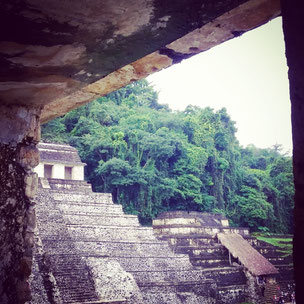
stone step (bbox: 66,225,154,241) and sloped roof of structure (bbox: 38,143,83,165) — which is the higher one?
sloped roof of structure (bbox: 38,143,83,165)

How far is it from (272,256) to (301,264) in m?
23.9

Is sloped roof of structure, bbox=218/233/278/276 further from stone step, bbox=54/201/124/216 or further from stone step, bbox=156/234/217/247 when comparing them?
stone step, bbox=54/201/124/216

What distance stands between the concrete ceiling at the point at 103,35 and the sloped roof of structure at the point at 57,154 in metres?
17.9

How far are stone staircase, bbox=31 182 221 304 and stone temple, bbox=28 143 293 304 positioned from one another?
0.04 m

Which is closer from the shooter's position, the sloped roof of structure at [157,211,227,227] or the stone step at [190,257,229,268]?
the stone step at [190,257,229,268]

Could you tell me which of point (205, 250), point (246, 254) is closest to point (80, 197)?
point (205, 250)

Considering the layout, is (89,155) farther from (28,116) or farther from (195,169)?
(28,116)

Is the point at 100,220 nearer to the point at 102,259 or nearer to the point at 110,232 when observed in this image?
the point at 110,232

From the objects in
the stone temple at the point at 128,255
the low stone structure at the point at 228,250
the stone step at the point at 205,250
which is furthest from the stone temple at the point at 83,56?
the stone step at the point at 205,250

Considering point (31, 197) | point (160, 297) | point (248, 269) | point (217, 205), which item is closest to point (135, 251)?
point (160, 297)

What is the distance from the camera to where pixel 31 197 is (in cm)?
274

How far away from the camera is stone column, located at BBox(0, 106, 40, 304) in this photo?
251 centimetres

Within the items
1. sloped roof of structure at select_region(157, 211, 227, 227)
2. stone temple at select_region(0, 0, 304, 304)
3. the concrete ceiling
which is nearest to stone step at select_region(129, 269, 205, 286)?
sloped roof of structure at select_region(157, 211, 227, 227)

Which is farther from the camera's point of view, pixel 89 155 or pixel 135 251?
pixel 89 155
